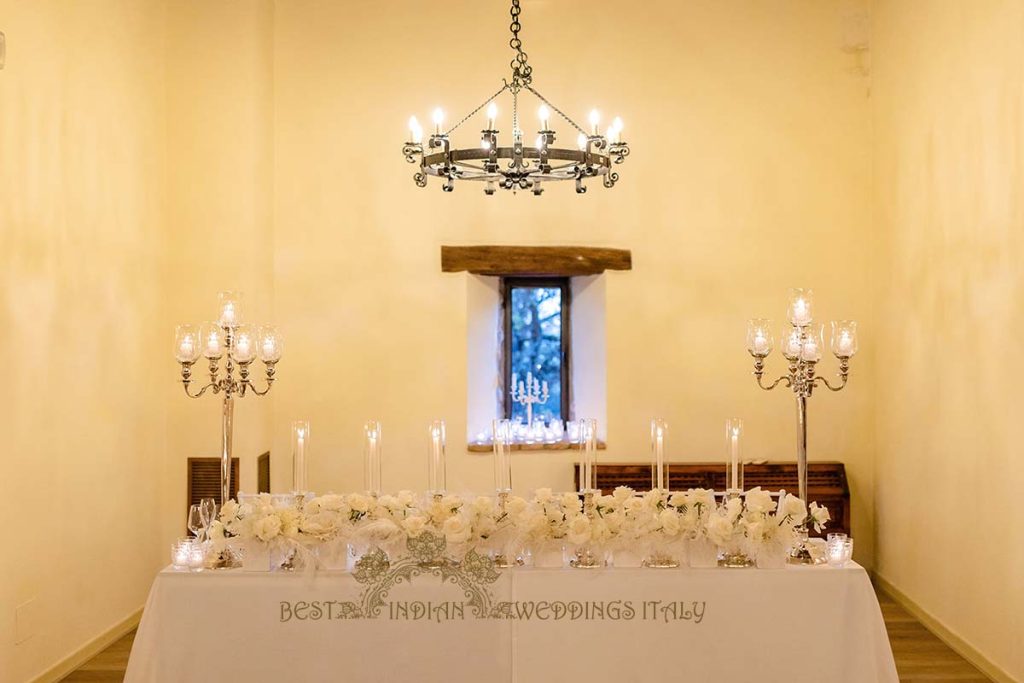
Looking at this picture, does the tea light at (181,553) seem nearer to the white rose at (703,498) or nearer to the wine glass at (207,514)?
the wine glass at (207,514)

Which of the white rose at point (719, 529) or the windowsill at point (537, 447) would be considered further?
the windowsill at point (537, 447)

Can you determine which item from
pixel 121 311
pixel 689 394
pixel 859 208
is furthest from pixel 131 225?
pixel 859 208

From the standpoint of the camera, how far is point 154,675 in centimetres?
353

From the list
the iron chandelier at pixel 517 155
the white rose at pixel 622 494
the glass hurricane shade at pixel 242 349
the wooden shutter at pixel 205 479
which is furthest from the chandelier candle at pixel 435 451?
the wooden shutter at pixel 205 479

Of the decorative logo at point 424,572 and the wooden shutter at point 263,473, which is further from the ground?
the wooden shutter at point 263,473

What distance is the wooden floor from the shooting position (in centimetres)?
460

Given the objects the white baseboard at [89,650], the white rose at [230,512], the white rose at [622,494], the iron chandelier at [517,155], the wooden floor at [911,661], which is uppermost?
the iron chandelier at [517,155]

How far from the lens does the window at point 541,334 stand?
6707 millimetres

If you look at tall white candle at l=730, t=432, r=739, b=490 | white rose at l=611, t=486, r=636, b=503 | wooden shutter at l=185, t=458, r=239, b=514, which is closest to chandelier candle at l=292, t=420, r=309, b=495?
white rose at l=611, t=486, r=636, b=503

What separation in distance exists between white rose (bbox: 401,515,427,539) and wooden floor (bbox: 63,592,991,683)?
6.04ft

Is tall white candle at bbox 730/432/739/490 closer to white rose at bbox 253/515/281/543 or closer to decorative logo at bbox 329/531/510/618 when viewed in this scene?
decorative logo at bbox 329/531/510/618

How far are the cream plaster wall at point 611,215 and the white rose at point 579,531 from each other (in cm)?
257

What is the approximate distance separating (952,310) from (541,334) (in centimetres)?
258

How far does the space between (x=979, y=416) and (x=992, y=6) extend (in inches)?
72.8
